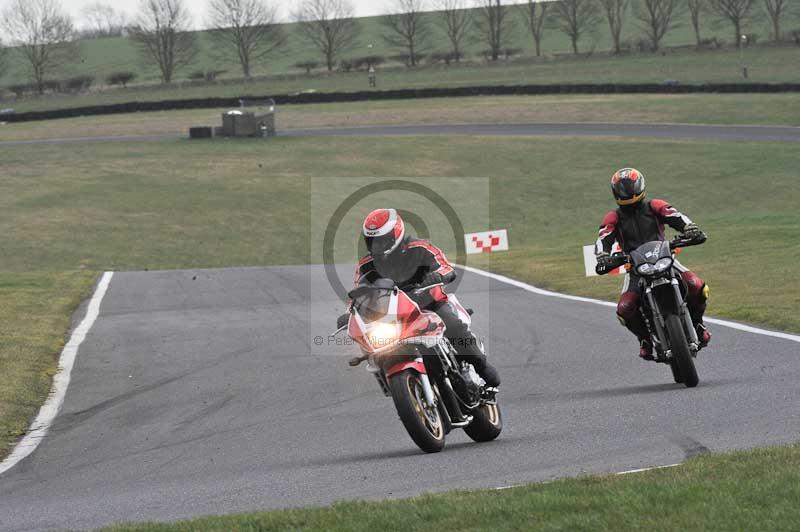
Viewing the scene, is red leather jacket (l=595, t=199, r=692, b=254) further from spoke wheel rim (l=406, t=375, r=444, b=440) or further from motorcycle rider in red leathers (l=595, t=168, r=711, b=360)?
spoke wheel rim (l=406, t=375, r=444, b=440)

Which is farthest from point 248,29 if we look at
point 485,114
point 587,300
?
point 587,300

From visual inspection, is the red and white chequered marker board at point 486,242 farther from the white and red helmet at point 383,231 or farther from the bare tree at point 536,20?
the bare tree at point 536,20

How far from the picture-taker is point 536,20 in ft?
442

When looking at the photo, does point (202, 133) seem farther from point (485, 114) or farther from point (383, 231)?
point (383, 231)

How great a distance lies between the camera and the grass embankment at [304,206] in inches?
785

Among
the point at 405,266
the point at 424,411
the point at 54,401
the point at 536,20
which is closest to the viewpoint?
the point at 424,411

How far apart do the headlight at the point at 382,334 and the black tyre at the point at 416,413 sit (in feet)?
0.81

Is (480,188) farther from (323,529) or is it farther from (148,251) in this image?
(323,529)

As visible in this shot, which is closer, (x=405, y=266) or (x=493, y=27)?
(x=405, y=266)

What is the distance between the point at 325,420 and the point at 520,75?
79633 mm

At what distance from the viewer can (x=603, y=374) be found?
37.3 ft

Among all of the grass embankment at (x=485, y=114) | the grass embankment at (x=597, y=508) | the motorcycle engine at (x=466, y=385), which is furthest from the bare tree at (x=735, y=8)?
the grass embankment at (x=597, y=508)

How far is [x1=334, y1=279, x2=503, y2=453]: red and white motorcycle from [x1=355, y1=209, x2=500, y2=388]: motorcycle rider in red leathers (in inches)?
5.9

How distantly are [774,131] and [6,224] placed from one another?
32824 mm
